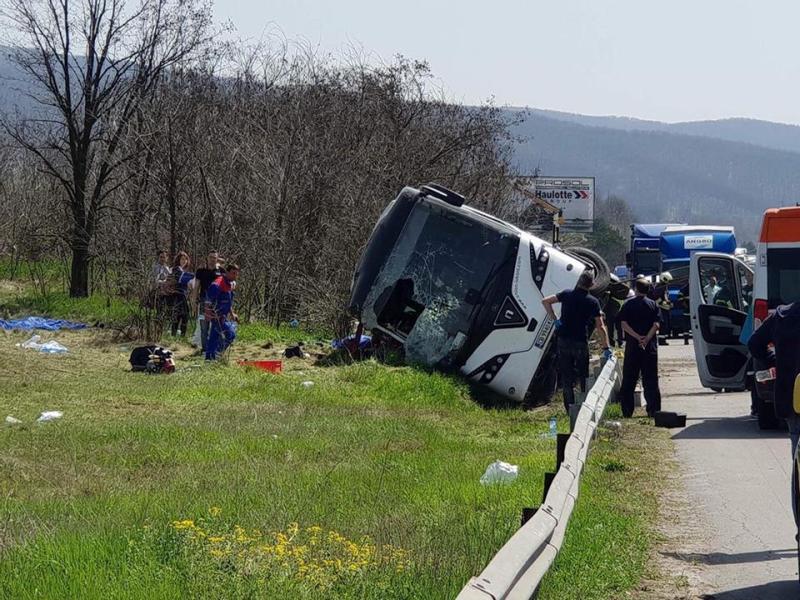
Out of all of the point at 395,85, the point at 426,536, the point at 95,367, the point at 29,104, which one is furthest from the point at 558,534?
→ the point at 395,85

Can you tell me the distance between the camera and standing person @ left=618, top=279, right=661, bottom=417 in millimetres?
16188

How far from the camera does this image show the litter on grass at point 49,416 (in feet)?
44.3

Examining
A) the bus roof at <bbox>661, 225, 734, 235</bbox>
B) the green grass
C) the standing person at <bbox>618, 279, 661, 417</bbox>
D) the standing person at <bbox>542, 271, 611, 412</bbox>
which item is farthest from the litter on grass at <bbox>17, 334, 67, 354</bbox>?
the bus roof at <bbox>661, 225, 734, 235</bbox>

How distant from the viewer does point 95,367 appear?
19047 mm

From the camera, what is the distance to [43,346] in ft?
68.7

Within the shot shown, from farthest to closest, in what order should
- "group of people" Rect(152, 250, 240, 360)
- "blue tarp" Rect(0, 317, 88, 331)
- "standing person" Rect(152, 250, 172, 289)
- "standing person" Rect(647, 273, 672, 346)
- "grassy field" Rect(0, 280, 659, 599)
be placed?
1. "standing person" Rect(647, 273, 672, 346)
2. "blue tarp" Rect(0, 317, 88, 331)
3. "standing person" Rect(152, 250, 172, 289)
4. "group of people" Rect(152, 250, 240, 360)
5. "grassy field" Rect(0, 280, 659, 599)

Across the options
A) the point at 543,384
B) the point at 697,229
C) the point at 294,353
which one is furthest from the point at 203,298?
the point at 697,229

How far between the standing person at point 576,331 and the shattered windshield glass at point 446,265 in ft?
9.01

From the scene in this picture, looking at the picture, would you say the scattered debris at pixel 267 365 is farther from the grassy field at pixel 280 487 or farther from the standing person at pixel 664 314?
the standing person at pixel 664 314

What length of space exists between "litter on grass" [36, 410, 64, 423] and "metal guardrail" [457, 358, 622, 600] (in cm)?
689

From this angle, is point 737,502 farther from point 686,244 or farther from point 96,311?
point 686,244

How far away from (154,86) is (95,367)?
1281cm

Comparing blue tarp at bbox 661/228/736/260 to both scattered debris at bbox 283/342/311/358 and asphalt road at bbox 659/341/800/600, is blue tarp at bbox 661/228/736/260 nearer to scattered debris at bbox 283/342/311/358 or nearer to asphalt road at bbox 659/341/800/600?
scattered debris at bbox 283/342/311/358

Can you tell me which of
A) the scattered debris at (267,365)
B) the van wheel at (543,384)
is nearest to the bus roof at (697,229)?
the van wheel at (543,384)
